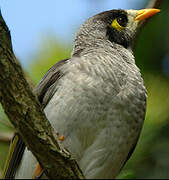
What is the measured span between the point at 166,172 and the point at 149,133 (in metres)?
0.52

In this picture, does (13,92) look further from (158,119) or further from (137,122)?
(158,119)

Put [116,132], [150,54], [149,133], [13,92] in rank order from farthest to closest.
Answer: [150,54] < [149,133] < [116,132] < [13,92]

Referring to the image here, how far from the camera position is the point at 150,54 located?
499cm

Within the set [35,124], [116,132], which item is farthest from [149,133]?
[35,124]

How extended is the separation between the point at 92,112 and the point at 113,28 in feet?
5.72

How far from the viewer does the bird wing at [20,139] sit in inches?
162

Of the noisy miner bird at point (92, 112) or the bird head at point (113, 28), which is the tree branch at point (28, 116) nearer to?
the noisy miner bird at point (92, 112)

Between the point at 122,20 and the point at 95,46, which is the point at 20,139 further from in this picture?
the point at 122,20

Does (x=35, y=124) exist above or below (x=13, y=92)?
below

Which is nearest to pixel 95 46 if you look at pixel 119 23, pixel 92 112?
pixel 119 23

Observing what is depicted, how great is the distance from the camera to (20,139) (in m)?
4.09

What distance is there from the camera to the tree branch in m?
2.72

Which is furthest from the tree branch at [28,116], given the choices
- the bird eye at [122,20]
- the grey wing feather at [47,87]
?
the bird eye at [122,20]

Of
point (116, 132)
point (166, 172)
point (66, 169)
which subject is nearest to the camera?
point (66, 169)
